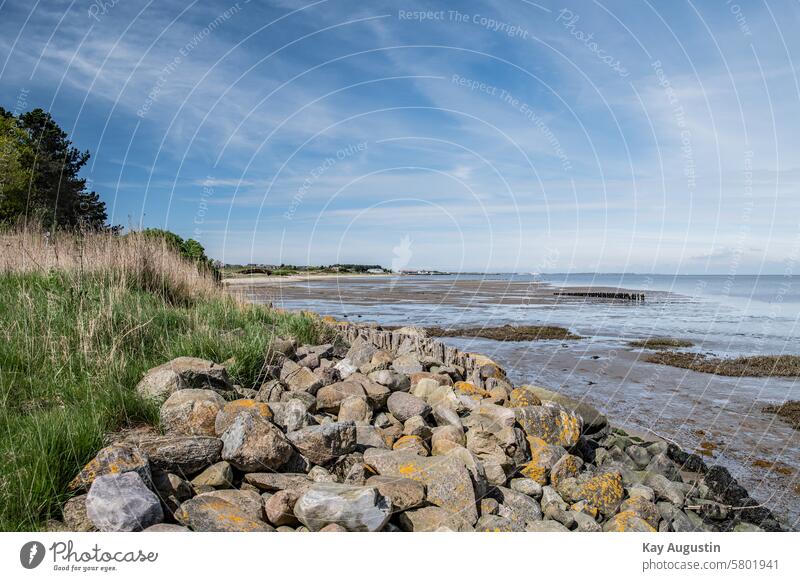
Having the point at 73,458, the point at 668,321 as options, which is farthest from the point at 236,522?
the point at 668,321

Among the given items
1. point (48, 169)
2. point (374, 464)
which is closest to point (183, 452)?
point (374, 464)

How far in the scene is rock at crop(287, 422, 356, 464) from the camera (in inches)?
192

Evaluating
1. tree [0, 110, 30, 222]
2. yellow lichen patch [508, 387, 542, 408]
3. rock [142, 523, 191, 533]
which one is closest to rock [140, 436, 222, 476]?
rock [142, 523, 191, 533]

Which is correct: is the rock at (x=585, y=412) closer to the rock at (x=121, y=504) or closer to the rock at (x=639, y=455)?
the rock at (x=639, y=455)

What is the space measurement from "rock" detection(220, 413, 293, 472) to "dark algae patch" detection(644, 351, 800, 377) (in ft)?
49.4

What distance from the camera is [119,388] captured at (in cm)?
514

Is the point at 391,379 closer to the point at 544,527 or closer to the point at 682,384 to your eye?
the point at 544,527

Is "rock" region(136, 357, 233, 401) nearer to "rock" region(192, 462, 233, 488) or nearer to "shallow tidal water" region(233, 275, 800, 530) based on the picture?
"rock" region(192, 462, 233, 488)

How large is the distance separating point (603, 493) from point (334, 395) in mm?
3330

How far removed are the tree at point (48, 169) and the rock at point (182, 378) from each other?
3122 cm

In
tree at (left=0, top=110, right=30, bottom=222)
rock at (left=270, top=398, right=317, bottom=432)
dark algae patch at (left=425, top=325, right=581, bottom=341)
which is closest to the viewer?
rock at (left=270, top=398, right=317, bottom=432)

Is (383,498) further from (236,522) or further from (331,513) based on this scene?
(236,522)

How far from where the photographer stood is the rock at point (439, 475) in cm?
456

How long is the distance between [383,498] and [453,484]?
36.4 inches
